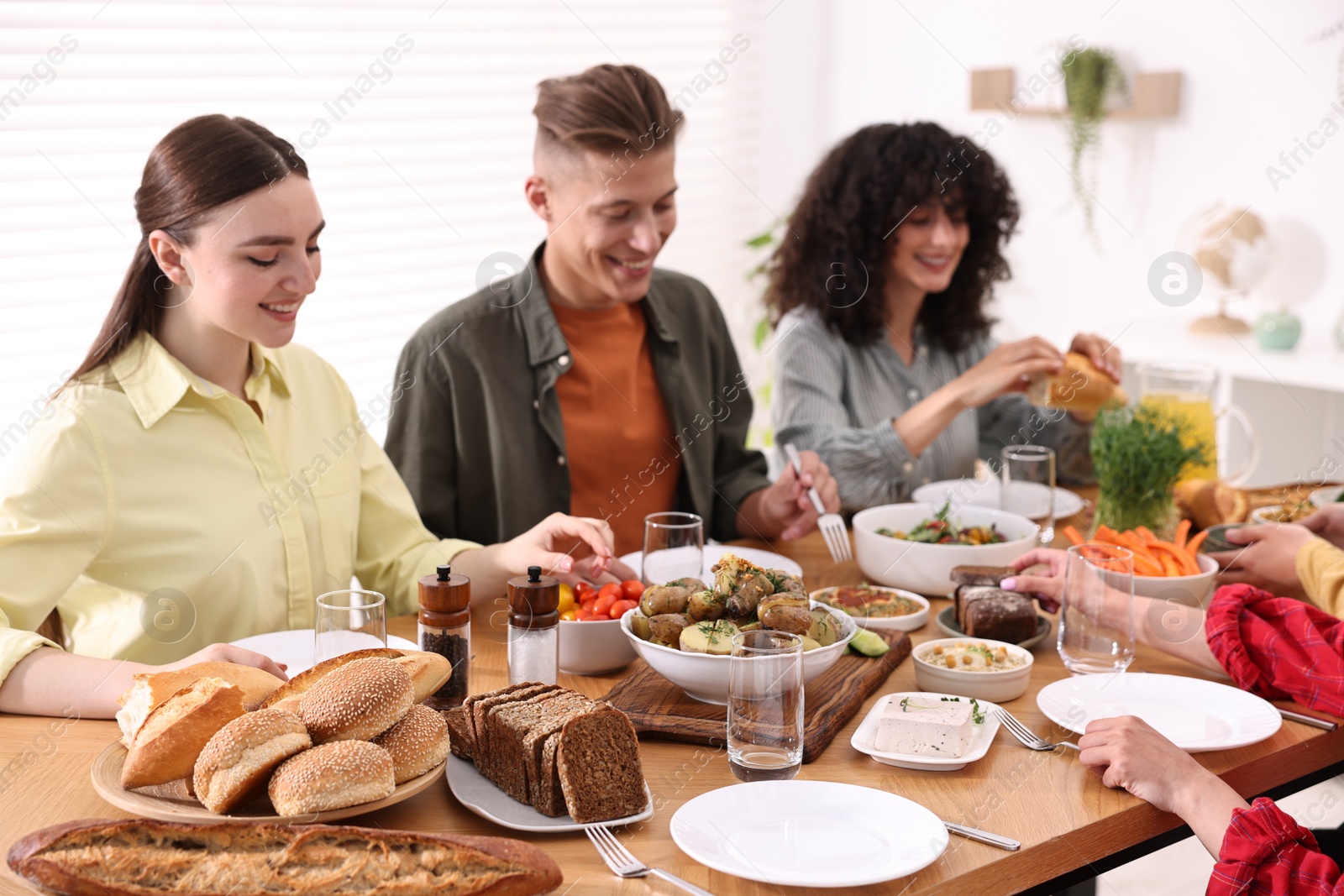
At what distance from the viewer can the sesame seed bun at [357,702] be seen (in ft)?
4.18

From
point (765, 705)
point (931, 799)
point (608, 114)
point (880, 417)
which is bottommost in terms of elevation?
point (931, 799)

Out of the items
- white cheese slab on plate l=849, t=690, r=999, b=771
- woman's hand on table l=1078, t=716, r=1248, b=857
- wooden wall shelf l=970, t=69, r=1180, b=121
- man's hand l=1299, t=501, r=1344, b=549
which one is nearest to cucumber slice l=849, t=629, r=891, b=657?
white cheese slab on plate l=849, t=690, r=999, b=771

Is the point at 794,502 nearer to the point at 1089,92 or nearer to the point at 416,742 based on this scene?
the point at 416,742

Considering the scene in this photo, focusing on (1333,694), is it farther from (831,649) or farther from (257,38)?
(257,38)

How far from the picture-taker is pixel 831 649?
5.06ft

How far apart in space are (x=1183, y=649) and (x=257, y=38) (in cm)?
321

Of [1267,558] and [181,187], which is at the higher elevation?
[181,187]

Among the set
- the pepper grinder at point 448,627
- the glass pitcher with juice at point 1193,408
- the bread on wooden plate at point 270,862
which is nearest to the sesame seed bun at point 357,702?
the bread on wooden plate at point 270,862

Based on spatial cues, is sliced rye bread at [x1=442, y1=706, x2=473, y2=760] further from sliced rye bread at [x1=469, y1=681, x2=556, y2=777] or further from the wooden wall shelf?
the wooden wall shelf

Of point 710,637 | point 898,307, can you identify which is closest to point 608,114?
point 898,307

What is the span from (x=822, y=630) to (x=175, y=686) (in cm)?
80

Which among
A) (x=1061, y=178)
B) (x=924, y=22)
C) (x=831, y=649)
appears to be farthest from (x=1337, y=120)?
(x=831, y=649)

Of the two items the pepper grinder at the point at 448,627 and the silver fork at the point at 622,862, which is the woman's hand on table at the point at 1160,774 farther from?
the pepper grinder at the point at 448,627

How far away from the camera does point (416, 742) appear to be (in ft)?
4.30
